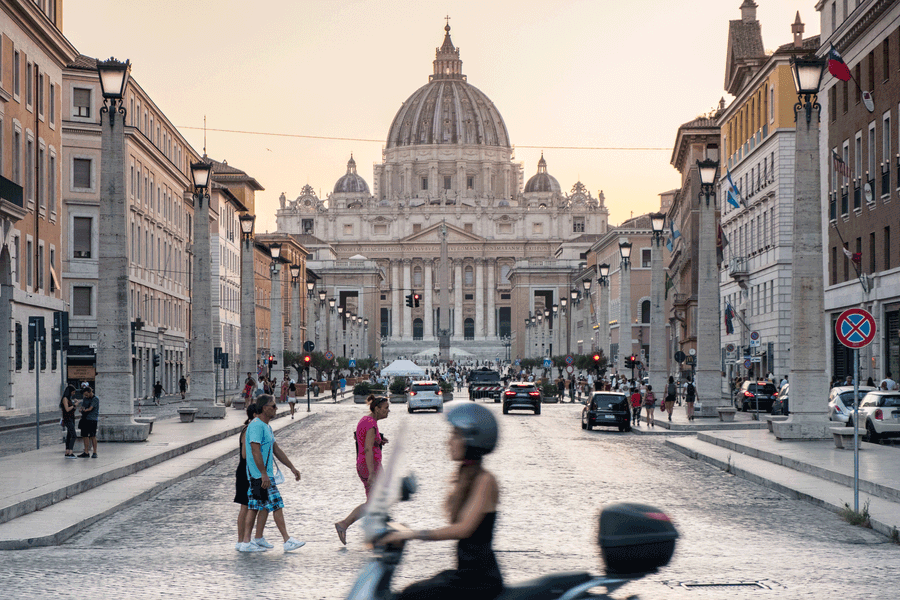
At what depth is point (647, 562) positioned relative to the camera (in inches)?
225

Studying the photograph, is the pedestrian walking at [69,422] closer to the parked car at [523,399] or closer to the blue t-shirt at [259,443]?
the blue t-shirt at [259,443]

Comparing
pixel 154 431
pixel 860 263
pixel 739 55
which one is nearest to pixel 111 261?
pixel 154 431

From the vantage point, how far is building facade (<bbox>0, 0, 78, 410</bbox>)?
143ft

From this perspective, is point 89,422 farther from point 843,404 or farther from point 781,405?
point 781,405

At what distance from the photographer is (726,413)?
1585 inches

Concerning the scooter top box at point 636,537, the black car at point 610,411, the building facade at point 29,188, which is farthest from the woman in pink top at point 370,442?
the building facade at point 29,188

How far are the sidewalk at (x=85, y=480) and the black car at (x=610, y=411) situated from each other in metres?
11.2

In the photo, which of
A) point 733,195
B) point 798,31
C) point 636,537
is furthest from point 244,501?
point 798,31

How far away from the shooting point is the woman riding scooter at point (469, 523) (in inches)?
234

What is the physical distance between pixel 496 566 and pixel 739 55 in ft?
220

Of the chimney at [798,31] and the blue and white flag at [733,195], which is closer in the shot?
the blue and white flag at [733,195]

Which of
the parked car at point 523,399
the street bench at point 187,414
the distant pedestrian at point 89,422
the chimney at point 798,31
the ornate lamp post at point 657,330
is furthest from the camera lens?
the chimney at point 798,31

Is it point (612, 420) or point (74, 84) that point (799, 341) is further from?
point (74, 84)

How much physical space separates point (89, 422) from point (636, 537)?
20104mm
